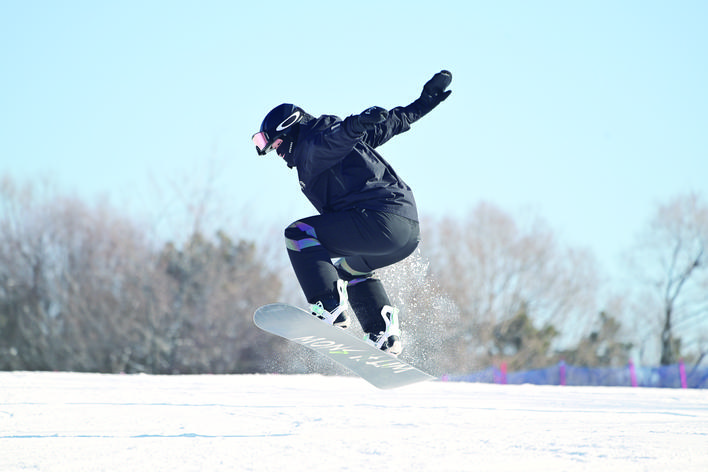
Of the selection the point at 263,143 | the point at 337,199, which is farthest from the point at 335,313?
the point at 263,143

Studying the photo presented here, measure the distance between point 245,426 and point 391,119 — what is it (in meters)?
2.08

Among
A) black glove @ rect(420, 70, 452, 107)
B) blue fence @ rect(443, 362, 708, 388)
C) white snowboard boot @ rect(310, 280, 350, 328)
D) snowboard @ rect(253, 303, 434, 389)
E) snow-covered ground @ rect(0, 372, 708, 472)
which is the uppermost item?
black glove @ rect(420, 70, 452, 107)

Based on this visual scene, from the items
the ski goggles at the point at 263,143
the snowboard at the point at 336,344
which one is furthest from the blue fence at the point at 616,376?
the ski goggles at the point at 263,143

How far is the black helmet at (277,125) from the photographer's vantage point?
4383mm

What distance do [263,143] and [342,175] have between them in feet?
1.92

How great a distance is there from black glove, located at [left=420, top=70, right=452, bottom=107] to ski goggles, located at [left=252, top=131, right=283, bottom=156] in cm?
99

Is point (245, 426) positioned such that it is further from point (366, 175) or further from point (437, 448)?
point (366, 175)

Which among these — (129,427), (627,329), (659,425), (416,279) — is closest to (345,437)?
(129,427)

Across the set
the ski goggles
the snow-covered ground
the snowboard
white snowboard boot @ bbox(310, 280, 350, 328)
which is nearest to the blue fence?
the snow-covered ground

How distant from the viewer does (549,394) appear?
21.7ft

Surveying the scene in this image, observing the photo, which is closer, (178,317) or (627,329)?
(178,317)

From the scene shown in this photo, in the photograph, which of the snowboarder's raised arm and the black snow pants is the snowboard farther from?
the snowboarder's raised arm

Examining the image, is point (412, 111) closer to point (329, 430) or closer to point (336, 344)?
point (336, 344)

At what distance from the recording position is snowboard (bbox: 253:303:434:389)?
415 cm
